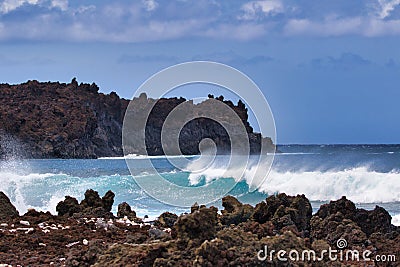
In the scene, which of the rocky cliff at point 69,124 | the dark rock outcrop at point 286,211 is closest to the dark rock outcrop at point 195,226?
the dark rock outcrop at point 286,211

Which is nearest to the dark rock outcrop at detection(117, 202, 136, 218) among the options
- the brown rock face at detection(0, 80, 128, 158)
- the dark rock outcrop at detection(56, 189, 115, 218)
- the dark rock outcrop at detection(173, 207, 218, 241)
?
the dark rock outcrop at detection(56, 189, 115, 218)

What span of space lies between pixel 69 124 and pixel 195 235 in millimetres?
106258

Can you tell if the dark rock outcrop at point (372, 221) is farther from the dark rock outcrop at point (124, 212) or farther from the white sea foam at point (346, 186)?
the white sea foam at point (346, 186)

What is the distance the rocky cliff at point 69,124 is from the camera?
102438mm

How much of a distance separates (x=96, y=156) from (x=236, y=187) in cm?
8362

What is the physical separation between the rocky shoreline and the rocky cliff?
80579 millimetres

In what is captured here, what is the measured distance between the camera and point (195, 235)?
680cm

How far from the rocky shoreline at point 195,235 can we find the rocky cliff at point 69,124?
264 feet

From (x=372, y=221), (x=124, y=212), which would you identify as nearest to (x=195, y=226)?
(x=372, y=221)

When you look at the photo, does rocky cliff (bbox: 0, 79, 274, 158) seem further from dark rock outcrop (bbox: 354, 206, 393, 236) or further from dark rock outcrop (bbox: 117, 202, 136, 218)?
dark rock outcrop (bbox: 354, 206, 393, 236)

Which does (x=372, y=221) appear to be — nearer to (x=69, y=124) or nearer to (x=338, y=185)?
(x=338, y=185)

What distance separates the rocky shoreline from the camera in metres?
6.48

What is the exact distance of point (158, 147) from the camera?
11762 cm

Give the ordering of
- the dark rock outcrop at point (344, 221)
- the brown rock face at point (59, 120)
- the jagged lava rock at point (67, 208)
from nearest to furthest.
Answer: the dark rock outcrop at point (344, 221) → the jagged lava rock at point (67, 208) → the brown rock face at point (59, 120)
